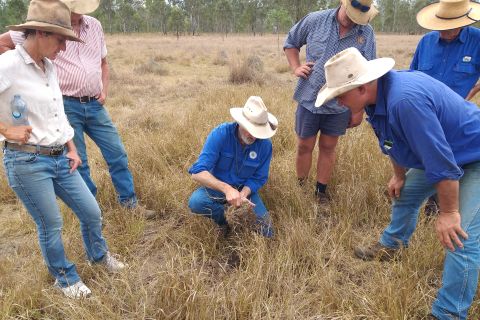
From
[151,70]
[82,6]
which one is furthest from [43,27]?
[151,70]

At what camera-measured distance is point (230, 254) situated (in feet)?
9.04

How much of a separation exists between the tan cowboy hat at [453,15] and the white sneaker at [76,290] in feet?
9.82

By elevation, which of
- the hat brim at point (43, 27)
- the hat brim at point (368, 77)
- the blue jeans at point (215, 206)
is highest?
the hat brim at point (43, 27)

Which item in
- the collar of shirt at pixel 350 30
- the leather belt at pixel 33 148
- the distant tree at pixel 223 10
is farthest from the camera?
the distant tree at pixel 223 10

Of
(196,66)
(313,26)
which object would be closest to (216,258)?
(313,26)

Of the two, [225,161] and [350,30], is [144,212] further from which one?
[350,30]

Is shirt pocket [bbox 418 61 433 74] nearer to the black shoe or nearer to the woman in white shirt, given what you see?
the black shoe

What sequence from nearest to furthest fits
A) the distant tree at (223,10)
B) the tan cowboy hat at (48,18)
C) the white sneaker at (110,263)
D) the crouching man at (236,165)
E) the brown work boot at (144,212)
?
the tan cowboy hat at (48,18), the white sneaker at (110,263), the crouching man at (236,165), the brown work boot at (144,212), the distant tree at (223,10)

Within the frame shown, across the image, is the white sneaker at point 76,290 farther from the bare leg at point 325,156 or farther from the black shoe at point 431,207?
the black shoe at point 431,207

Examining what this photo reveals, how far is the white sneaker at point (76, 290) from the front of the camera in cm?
217

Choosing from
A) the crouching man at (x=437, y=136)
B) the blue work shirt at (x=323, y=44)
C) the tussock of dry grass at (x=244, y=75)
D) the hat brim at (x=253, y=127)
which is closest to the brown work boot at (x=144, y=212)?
the hat brim at (x=253, y=127)

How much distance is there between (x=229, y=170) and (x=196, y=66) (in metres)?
12.5

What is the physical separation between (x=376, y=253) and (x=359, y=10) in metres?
1.77

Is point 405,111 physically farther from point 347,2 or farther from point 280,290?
point 347,2
